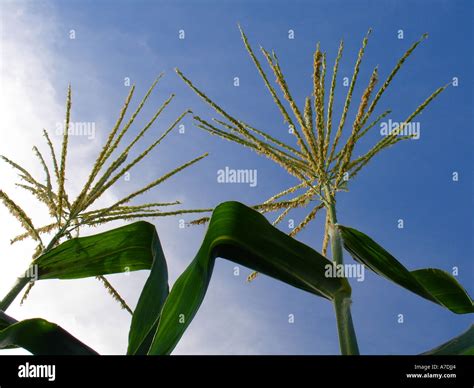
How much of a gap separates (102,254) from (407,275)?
1573 mm

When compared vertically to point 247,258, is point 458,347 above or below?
below

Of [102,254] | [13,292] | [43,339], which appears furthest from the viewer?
[102,254]

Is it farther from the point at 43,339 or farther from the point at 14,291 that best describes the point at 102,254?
the point at 43,339

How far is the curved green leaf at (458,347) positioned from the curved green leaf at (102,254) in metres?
1.42

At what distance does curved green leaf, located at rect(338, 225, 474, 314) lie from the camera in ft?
7.56

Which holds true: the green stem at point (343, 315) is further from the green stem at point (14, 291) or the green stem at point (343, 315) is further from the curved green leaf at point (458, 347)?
the green stem at point (14, 291)

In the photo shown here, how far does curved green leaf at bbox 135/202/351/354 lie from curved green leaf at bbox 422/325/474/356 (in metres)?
0.47

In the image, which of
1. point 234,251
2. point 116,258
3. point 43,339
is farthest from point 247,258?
point 43,339

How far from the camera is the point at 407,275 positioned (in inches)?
89.5

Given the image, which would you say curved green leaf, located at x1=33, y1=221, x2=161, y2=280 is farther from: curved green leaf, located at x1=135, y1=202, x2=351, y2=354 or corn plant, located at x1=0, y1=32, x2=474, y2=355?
curved green leaf, located at x1=135, y1=202, x2=351, y2=354

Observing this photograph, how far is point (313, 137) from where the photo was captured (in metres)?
2.67

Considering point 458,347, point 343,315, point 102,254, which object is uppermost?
point 102,254

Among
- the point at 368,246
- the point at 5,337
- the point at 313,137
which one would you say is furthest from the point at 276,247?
the point at 5,337

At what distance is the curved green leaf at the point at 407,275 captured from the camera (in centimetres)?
230
